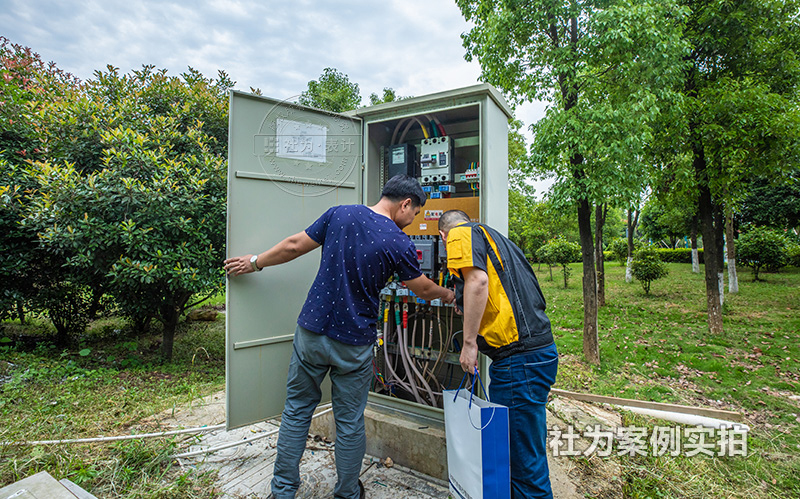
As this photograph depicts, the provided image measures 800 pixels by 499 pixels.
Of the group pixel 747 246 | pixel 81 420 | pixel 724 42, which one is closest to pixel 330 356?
pixel 81 420

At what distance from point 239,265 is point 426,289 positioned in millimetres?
1167

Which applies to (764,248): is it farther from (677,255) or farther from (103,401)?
(103,401)

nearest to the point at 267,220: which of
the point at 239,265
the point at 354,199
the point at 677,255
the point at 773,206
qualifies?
the point at 239,265

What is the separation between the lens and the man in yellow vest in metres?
1.81

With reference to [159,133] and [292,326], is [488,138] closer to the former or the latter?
[292,326]

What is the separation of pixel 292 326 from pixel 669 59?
16.2 ft

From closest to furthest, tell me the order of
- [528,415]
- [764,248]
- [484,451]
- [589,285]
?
[484,451], [528,415], [589,285], [764,248]

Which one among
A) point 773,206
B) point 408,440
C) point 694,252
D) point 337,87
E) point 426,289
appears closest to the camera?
point 426,289

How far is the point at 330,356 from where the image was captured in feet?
6.22

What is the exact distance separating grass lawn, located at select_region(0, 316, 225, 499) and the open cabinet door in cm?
58

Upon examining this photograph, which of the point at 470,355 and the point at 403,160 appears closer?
the point at 470,355

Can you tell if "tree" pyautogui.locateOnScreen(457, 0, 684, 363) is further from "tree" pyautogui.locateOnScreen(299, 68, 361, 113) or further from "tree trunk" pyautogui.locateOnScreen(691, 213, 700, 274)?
"tree trunk" pyautogui.locateOnScreen(691, 213, 700, 274)

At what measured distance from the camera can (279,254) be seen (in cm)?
217

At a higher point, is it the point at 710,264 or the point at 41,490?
the point at 710,264
